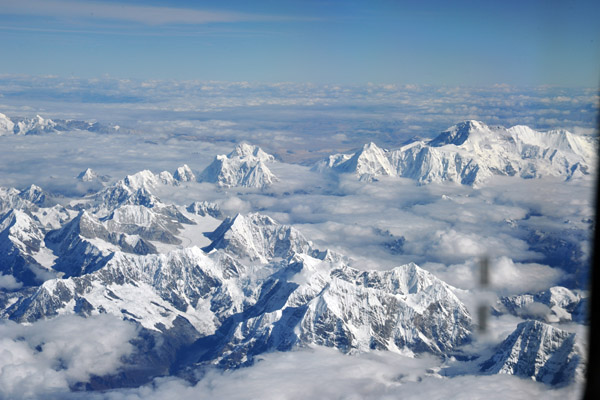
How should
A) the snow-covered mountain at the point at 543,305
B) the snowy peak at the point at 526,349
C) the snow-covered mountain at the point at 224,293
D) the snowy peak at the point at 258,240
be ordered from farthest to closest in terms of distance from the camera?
the snowy peak at the point at 258,240
the snow-covered mountain at the point at 224,293
the snowy peak at the point at 526,349
the snow-covered mountain at the point at 543,305

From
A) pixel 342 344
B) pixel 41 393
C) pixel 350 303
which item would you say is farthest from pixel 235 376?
pixel 41 393

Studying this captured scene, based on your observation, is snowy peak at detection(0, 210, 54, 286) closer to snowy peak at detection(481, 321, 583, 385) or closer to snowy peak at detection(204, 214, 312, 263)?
snowy peak at detection(204, 214, 312, 263)

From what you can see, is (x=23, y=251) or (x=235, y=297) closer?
(x=235, y=297)

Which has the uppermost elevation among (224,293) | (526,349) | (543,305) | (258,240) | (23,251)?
(543,305)

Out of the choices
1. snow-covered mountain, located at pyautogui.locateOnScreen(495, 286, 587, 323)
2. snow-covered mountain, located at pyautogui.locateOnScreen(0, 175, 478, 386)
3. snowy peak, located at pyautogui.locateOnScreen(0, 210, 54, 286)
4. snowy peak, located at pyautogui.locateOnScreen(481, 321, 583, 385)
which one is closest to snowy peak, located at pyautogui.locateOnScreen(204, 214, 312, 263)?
snow-covered mountain, located at pyautogui.locateOnScreen(0, 175, 478, 386)

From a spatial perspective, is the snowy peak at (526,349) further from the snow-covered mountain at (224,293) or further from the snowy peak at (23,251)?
the snowy peak at (23,251)

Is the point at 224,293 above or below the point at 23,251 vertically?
below

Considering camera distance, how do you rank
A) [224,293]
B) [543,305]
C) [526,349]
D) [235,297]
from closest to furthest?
[526,349] → [543,305] → [235,297] → [224,293]

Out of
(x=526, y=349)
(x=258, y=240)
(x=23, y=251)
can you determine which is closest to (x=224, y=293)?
(x=258, y=240)

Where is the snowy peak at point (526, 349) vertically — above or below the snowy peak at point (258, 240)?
above

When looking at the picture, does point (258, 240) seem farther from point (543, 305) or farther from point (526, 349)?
point (526, 349)

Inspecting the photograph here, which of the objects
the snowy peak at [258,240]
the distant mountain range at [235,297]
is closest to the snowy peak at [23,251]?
the distant mountain range at [235,297]
